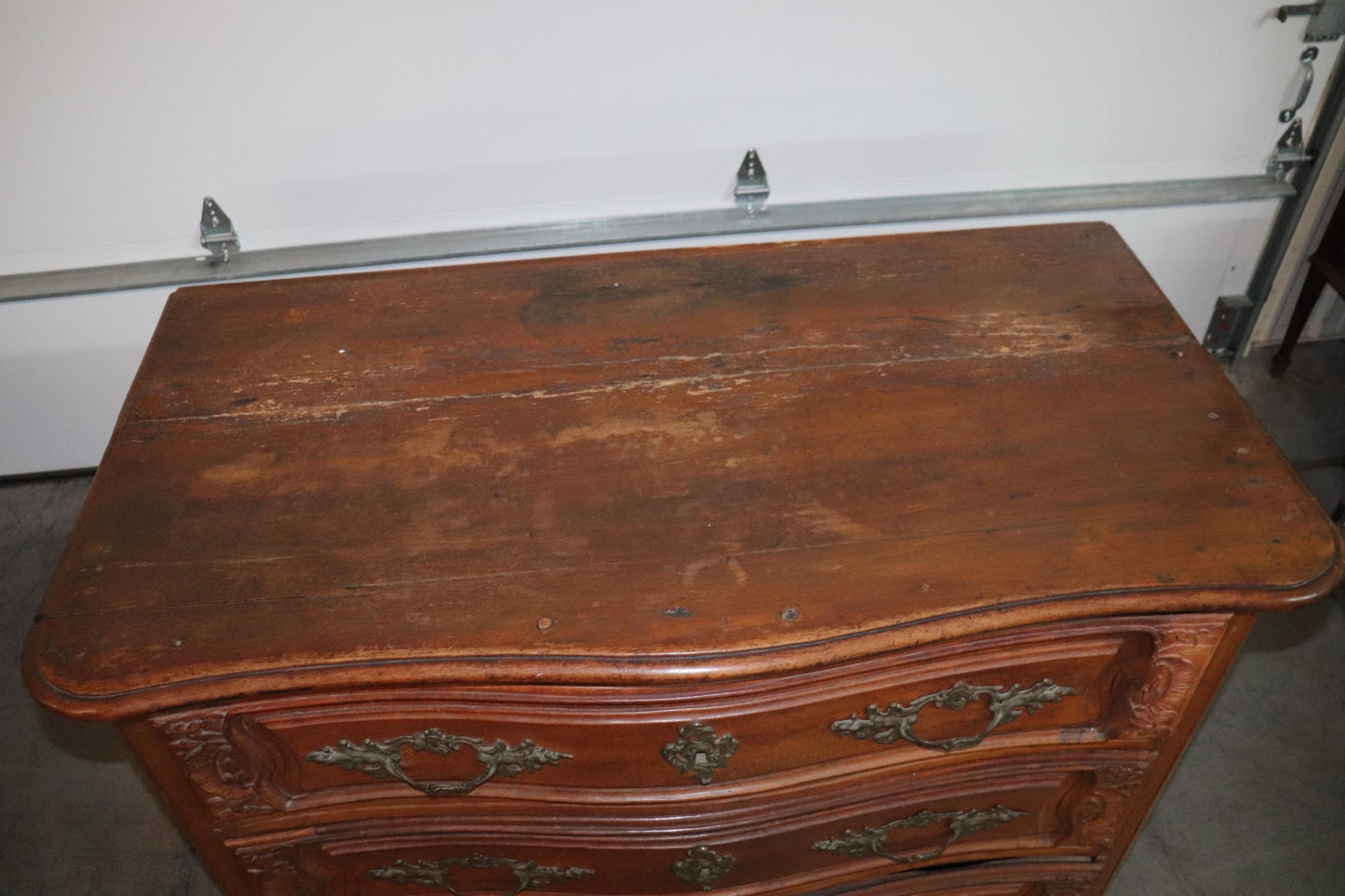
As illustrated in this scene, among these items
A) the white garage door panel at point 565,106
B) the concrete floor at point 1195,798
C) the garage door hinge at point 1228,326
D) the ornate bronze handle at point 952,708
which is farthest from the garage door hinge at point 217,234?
the garage door hinge at point 1228,326

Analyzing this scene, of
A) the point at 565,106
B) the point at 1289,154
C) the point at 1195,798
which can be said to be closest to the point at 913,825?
the point at 1195,798

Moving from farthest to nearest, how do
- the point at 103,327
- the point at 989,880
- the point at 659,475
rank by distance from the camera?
1. the point at 103,327
2. the point at 989,880
3. the point at 659,475

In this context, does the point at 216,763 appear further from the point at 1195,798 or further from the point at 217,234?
the point at 1195,798

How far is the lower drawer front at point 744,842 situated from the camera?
135cm

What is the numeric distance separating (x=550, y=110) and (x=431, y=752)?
3.69 feet

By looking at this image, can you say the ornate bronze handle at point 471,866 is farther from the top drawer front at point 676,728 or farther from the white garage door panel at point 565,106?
the white garage door panel at point 565,106

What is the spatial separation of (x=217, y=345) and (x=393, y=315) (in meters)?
0.25

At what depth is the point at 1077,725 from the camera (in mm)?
1345

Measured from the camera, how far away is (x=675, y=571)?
3.83 ft

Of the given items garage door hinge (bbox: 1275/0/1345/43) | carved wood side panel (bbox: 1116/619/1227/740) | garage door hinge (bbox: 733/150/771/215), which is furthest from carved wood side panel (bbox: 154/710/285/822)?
garage door hinge (bbox: 1275/0/1345/43)

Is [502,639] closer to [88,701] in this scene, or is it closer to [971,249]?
[88,701]

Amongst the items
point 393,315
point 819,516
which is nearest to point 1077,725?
point 819,516

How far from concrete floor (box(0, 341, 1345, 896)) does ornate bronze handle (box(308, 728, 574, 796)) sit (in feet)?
2.62

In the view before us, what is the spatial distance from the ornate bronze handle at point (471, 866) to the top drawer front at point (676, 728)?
0.14 meters
